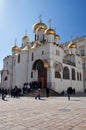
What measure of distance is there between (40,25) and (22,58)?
9.68 meters

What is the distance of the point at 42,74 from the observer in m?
30.3

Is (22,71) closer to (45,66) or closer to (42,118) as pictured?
(45,66)

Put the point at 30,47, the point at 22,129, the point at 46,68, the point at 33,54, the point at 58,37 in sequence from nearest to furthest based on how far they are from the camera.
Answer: the point at 22,129, the point at 46,68, the point at 33,54, the point at 30,47, the point at 58,37

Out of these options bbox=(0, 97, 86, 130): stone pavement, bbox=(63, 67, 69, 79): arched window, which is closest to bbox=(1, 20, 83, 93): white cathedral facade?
bbox=(63, 67, 69, 79): arched window

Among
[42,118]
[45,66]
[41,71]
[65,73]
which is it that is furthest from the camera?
[65,73]

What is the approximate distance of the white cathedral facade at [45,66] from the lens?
29297mm

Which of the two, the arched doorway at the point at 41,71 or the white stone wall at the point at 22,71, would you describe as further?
the white stone wall at the point at 22,71

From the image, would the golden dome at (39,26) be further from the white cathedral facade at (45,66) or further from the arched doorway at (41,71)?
the arched doorway at (41,71)

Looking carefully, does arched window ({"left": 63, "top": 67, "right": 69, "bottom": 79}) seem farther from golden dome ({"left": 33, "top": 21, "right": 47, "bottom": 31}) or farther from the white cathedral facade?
golden dome ({"left": 33, "top": 21, "right": 47, "bottom": 31})

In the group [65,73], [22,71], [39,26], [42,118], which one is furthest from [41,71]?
[42,118]

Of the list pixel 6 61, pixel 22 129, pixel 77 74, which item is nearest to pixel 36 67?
pixel 77 74

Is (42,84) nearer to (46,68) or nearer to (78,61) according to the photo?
(46,68)

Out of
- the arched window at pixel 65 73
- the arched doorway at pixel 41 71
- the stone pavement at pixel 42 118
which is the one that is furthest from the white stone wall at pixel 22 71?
the stone pavement at pixel 42 118

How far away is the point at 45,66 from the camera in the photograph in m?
27.8
